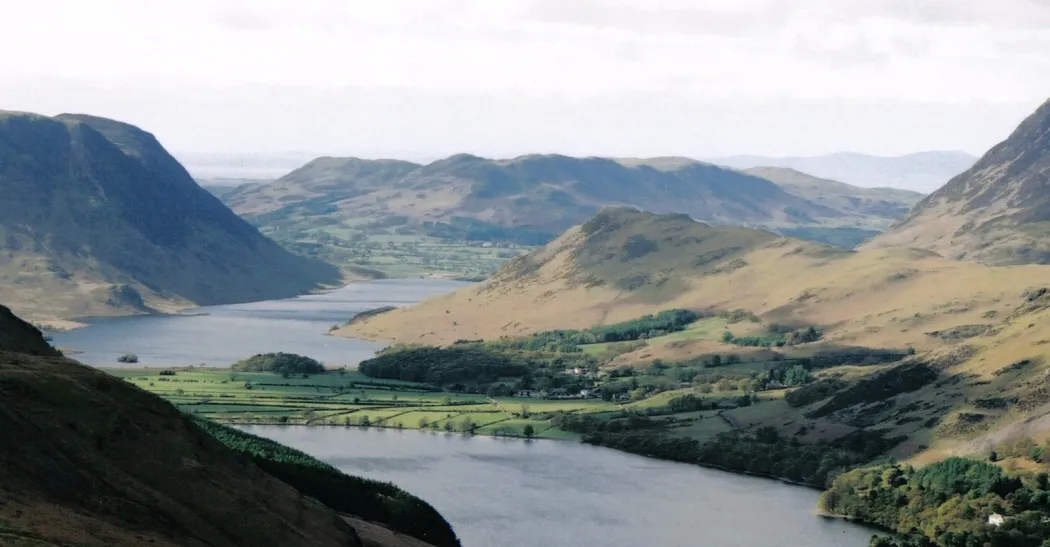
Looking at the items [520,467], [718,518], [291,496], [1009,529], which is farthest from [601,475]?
[291,496]

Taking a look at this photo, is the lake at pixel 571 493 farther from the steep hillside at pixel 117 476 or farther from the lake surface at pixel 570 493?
the steep hillside at pixel 117 476

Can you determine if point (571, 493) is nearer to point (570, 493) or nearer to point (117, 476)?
point (570, 493)

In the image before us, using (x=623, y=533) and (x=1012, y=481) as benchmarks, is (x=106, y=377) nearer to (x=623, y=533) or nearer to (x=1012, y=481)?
(x=623, y=533)

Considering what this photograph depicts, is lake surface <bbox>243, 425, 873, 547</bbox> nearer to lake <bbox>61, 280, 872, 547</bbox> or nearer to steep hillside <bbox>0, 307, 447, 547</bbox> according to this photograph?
lake <bbox>61, 280, 872, 547</bbox>

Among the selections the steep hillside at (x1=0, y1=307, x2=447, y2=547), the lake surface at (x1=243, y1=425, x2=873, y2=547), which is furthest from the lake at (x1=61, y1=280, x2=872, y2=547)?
the steep hillside at (x1=0, y1=307, x2=447, y2=547)

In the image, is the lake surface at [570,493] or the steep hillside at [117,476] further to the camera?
the lake surface at [570,493]

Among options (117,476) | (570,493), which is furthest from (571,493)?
(117,476)

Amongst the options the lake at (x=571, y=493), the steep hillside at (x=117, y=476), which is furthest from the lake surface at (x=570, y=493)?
the steep hillside at (x=117, y=476)
